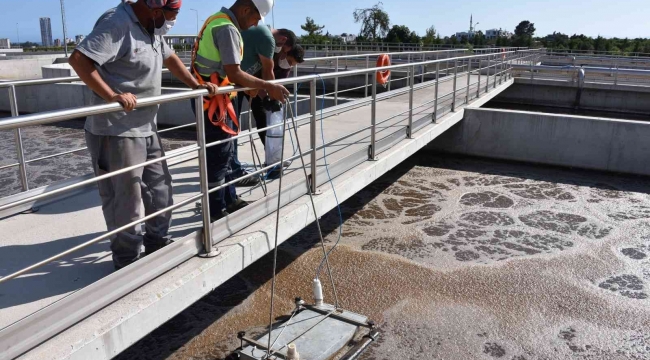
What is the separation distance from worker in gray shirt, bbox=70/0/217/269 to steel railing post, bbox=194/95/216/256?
25 centimetres

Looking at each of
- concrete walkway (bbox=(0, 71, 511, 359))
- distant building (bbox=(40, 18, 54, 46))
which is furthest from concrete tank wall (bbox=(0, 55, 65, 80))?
distant building (bbox=(40, 18, 54, 46))

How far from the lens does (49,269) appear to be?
323cm

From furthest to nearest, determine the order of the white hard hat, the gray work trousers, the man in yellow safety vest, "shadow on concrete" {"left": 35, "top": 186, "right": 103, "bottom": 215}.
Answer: "shadow on concrete" {"left": 35, "top": 186, "right": 103, "bottom": 215} < the white hard hat < the man in yellow safety vest < the gray work trousers

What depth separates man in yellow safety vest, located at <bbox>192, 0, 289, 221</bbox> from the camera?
11.7 ft

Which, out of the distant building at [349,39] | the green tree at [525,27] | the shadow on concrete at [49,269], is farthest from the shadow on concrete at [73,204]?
the green tree at [525,27]

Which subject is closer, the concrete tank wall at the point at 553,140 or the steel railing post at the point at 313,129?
the steel railing post at the point at 313,129

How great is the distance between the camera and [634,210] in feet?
23.2

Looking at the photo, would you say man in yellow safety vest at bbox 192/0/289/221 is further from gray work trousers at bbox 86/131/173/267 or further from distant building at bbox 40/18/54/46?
distant building at bbox 40/18/54/46

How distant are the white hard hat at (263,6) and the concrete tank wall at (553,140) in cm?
678

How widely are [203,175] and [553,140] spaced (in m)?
7.63

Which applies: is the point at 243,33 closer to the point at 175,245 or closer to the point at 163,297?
the point at 175,245

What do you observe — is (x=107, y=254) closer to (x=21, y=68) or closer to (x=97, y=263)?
(x=97, y=263)

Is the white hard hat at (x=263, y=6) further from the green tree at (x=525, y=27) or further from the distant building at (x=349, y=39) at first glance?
the green tree at (x=525, y=27)

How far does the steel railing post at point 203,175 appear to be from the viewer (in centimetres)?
318
